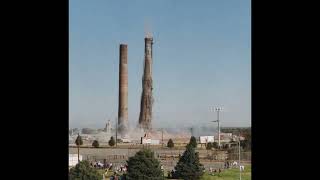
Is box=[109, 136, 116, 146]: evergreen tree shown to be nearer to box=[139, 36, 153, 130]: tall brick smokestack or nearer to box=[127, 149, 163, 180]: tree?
box=[139, 36, 153, 130]: tall brick smokestack

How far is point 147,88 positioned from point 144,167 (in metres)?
10.8

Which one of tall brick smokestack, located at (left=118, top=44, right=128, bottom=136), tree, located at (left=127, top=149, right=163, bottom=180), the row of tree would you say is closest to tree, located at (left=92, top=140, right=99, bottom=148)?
tall brick smokestack, located at (left=118, top=44, right=128, bottom=136)

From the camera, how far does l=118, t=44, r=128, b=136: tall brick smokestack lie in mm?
11445

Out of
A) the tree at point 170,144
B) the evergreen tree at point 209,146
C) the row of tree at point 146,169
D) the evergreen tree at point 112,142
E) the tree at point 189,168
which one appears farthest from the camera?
the evergreen tree at point 112,142

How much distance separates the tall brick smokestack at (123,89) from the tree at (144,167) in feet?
23.7

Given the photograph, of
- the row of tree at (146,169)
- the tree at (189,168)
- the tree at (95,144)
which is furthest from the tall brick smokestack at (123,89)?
→ the row of tree at (146,169)

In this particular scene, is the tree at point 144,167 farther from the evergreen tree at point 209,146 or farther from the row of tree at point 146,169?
the evergreen tree at point 209,146

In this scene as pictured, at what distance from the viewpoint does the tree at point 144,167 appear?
10.3ft

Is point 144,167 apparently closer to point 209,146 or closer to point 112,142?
point 209,146

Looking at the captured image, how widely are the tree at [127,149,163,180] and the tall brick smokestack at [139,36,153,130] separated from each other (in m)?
8.35
